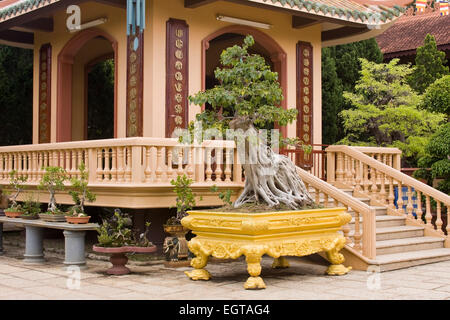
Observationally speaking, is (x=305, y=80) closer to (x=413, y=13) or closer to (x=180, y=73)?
(x=180, y=73)

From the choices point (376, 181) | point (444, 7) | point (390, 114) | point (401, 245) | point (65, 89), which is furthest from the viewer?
point (444, 7)

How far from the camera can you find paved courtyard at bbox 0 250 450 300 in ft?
21.4

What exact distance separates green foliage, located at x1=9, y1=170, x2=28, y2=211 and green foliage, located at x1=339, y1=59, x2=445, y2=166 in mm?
8348

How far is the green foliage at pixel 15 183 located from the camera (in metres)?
10.2

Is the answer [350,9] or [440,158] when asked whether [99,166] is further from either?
[440,158]

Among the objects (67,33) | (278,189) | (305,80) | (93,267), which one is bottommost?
(93,267)

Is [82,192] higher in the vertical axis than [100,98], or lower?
lower

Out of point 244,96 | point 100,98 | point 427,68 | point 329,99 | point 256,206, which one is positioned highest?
point 427,68

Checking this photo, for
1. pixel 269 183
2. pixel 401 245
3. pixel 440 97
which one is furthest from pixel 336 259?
pixel 440 97

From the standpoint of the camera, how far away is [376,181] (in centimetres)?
1108

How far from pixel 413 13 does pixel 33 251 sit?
65.3 ft

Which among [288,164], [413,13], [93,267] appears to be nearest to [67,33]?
[93,267]

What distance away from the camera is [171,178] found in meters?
8.98

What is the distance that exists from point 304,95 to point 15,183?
6093mm
